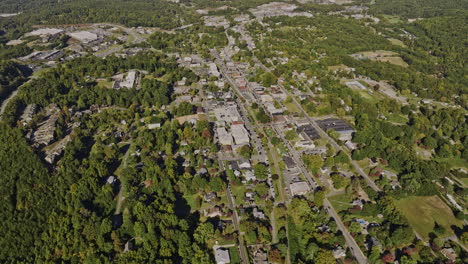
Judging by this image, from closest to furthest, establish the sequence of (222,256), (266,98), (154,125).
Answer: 1. (222,256)
2. (154,125)
3. (266,98)

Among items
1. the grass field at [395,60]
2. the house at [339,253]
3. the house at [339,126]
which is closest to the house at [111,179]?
the house at [339,253]

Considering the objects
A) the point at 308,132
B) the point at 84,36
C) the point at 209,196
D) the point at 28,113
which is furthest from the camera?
the point at 84,36

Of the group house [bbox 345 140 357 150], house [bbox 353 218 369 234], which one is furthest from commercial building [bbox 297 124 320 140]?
house [bbox 353 218 369 234]

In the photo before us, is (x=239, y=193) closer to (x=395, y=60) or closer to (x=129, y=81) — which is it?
(x=129, y=81)

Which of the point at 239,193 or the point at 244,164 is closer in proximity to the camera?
the point at 239,193

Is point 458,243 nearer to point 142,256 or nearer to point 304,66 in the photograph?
point 142,256

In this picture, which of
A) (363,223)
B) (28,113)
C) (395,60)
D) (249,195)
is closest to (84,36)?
(28,113)

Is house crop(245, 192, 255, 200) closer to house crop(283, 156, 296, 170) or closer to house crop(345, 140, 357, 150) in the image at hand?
house crop(283, 156, 296, 170)

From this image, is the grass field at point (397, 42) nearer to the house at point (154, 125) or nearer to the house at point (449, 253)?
the house at point (449, 253)

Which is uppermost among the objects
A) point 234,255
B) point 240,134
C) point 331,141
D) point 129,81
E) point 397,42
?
point 397,42
